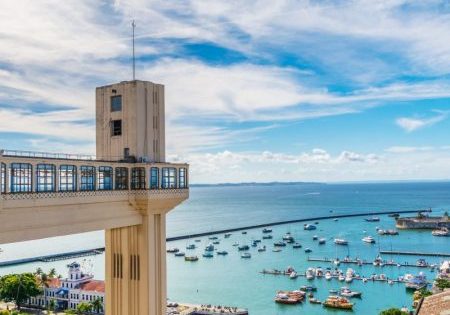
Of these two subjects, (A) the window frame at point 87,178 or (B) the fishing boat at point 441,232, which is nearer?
(A) the window frame at point 87,178

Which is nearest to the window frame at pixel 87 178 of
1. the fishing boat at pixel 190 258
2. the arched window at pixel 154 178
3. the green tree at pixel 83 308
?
the arched window at pixel 154 178

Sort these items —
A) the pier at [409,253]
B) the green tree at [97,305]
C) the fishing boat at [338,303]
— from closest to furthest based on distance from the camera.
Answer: the green tree at [97,305]
the fishing boat at [338,303]
the pier at [409,253]

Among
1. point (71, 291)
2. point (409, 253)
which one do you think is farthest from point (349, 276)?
point (71, 291)

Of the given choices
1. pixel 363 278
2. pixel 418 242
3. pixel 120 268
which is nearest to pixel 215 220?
pixel 418 242

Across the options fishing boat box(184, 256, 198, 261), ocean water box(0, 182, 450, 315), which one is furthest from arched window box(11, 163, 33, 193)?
fishing boat box(184, 256, 198, 261)

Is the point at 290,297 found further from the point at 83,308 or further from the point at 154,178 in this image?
the point at 154,178

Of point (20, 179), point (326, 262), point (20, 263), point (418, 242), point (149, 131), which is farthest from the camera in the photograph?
point (418, 242)

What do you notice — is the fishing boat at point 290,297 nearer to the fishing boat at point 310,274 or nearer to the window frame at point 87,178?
the fishing boat at point 310,274

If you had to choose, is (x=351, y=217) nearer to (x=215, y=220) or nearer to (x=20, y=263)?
(x=215, y=220)
